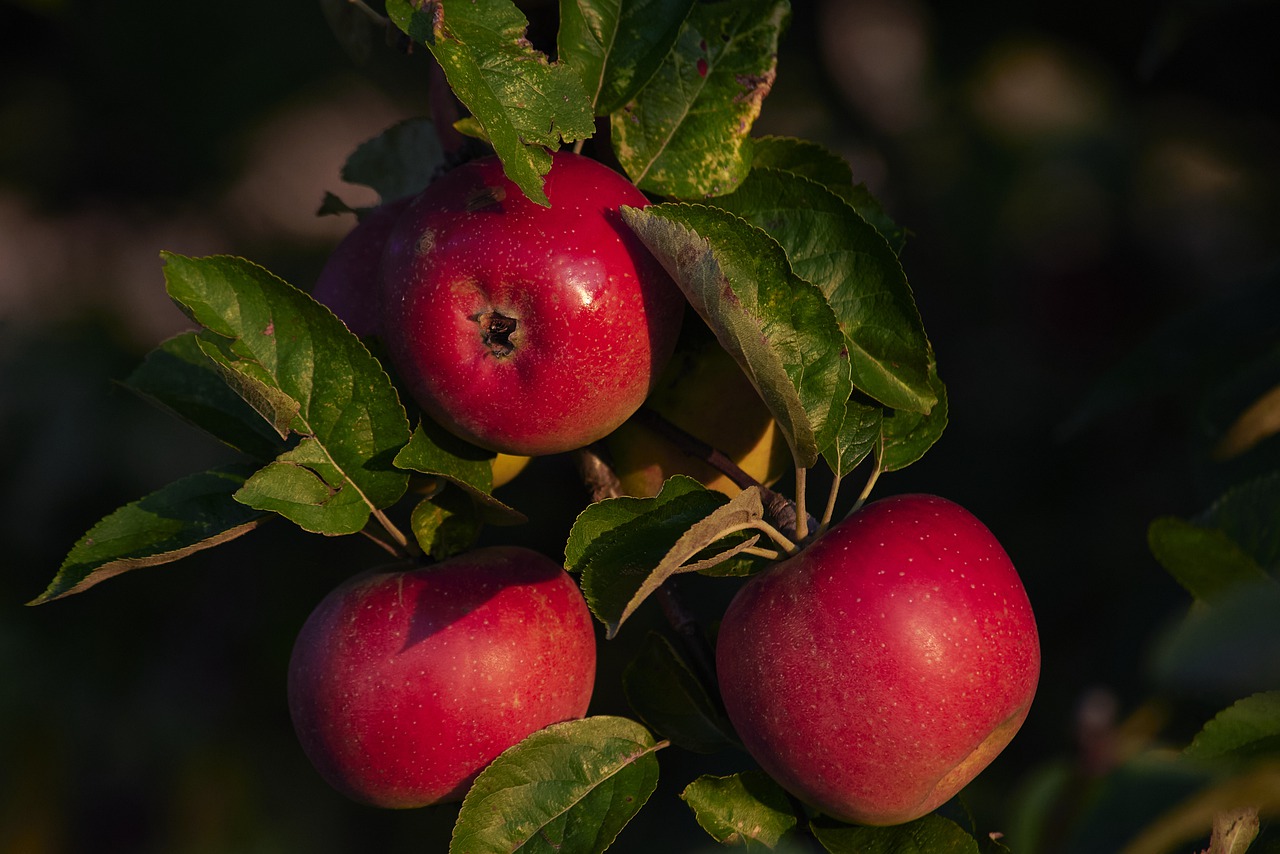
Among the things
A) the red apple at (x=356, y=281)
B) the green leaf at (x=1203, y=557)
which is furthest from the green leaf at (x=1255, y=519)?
the red apple at (x=356, y=281)

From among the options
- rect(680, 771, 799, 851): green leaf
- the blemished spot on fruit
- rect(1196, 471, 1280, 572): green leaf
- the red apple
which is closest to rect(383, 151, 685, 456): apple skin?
the blemished spot on fruit

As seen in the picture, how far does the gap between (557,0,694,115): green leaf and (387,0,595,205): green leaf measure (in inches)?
1.8

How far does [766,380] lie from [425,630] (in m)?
0.28

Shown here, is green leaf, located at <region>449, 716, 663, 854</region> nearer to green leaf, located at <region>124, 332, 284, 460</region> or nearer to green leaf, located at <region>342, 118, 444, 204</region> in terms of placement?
green leaf, located at <region>124, 332, 284, 460</region>

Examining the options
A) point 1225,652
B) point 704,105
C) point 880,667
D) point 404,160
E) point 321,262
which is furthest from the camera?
point 321,262

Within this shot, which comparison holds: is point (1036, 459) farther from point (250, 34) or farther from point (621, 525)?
point (250, 34)

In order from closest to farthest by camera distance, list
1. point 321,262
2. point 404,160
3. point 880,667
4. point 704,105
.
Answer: point 880,667
point 704,105
point 404,160
point 321,262

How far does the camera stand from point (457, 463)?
29.0 inches

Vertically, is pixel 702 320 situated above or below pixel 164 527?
above

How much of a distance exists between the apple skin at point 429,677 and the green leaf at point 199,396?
0.41 ft

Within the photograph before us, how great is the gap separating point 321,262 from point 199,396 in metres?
2.32

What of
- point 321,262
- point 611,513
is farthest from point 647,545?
point 321,262

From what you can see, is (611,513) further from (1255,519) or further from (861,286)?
(1255,519)

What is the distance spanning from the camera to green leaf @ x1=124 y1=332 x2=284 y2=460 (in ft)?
2.52
